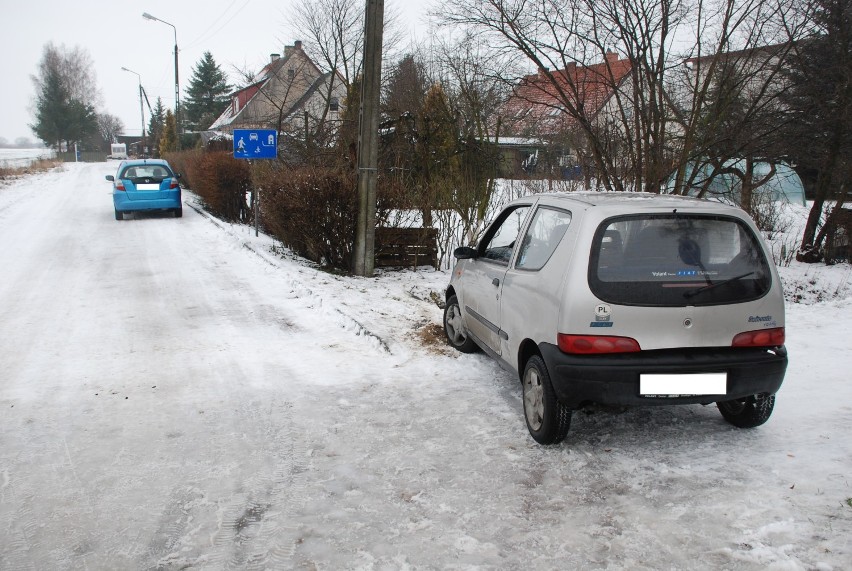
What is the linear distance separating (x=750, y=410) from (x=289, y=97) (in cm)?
4245

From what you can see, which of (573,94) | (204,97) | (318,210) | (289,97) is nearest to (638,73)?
(573,94)

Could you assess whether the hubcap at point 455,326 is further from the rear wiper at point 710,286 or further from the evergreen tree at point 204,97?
the evergreen tree at point 204,97

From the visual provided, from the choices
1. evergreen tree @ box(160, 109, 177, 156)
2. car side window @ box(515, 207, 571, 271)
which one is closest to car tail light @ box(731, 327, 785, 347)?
car side window @ box(515, 207, 571, 271)

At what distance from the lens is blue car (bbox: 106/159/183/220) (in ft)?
53.1

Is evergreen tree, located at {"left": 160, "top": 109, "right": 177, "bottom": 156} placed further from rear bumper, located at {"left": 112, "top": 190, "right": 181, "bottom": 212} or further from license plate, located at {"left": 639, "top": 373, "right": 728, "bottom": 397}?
license plate, located at {"left": 639, "top": 373, "right": 728, "bottom": 397}

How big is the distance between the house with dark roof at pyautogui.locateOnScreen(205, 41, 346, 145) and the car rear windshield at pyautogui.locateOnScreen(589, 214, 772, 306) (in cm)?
1567

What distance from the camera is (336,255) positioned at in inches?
400

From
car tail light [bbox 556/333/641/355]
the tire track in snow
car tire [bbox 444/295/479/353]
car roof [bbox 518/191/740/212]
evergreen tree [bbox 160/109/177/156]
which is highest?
→ evergreen tree [bbox 160/109/177/156]

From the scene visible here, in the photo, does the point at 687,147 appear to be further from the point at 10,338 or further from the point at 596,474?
the point at 10,338

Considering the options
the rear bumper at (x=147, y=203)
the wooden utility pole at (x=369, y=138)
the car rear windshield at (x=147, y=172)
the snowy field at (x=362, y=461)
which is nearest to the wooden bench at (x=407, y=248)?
the wooden utility pole at (x=369, y=138)

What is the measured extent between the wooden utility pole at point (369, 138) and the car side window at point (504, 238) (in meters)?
3.95

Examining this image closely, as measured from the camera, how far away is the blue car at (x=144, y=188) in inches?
637

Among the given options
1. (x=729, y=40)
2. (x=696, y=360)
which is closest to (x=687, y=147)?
(x=729, y=40)

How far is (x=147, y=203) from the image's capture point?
16.3 meters
